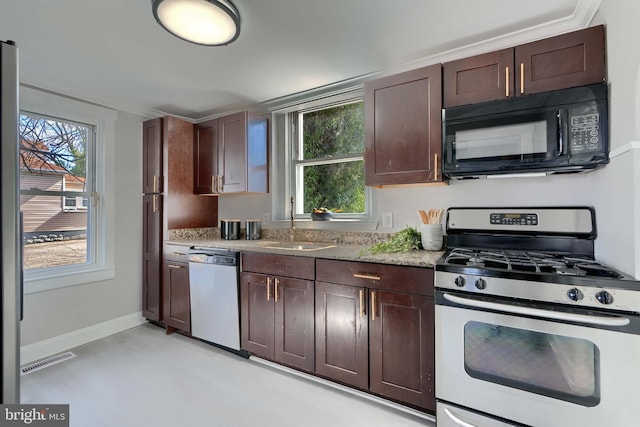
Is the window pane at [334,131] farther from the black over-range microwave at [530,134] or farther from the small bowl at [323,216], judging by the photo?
the black over-range microwave at [530,134]

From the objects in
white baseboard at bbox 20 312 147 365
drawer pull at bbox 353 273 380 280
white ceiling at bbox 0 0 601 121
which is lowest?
white baseboard at bbox 20 312 147 365

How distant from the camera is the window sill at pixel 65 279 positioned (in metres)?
2.49

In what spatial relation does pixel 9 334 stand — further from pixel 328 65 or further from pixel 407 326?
pixel 328 65

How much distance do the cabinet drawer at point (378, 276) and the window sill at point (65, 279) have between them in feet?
7.78

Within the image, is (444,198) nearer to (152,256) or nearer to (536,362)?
(536,362)

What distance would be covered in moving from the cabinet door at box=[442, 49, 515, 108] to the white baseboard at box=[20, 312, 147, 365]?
363 centimetres

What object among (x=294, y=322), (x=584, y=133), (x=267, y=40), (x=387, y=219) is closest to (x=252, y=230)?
(x=294, y=322)

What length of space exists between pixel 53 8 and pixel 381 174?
2184 millimetres

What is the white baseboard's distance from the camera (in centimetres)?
244

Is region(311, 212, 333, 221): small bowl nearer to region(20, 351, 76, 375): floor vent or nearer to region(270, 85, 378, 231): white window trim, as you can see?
region(270, 85, 378, 231): white window trim

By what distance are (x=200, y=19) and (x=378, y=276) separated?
5.85 feet

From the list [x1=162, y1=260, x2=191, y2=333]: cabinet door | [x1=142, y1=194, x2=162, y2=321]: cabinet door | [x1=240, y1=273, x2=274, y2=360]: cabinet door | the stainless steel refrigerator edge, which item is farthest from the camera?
[x1=142, y1=194, x2=162, y2=321]: cabinet door

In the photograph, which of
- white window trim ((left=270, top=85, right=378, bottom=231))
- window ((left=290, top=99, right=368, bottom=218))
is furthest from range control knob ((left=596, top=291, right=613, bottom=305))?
white window trim ((left=270, top=85, right=378, bottom=231))

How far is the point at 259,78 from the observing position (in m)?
2.50
